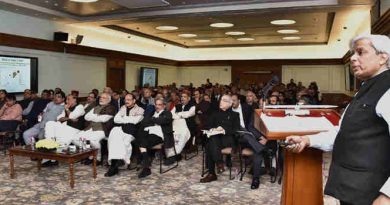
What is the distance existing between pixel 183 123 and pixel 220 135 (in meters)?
1.38

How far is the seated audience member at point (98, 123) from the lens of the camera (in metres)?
6.14

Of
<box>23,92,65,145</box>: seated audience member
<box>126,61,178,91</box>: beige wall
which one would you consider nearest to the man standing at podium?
<box>23,92,65,145</box>: seated audience member

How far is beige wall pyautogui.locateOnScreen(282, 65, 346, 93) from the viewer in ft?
58.1

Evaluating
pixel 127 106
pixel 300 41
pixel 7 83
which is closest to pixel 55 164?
pixel 127 106

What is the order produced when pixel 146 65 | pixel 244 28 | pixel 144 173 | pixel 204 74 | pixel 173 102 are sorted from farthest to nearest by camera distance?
pixel 204 74
pixel 146 65
pixel 244 28
pixel 173 102
pixel 144 173

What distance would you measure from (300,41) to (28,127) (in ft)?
41.3

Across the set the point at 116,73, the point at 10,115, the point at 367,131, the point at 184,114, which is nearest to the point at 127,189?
the point at 184,114

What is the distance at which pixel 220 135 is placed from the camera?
551 cm

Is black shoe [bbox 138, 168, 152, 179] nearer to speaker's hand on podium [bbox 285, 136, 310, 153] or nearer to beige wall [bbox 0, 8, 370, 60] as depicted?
speaker's hand on podium [bbox 285, 136, 310, 153]

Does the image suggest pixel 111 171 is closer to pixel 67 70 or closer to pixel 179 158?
pixel 179 158

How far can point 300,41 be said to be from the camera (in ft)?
54.6

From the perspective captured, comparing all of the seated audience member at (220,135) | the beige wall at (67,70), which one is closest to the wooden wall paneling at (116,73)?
the beige wall at (67,70)

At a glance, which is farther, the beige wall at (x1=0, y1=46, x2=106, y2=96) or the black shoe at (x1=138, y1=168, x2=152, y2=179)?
the beige wall at (x1=0, y1=46, x2=106, y2=96)

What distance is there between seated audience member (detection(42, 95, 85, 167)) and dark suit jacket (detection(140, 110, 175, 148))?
133cm
